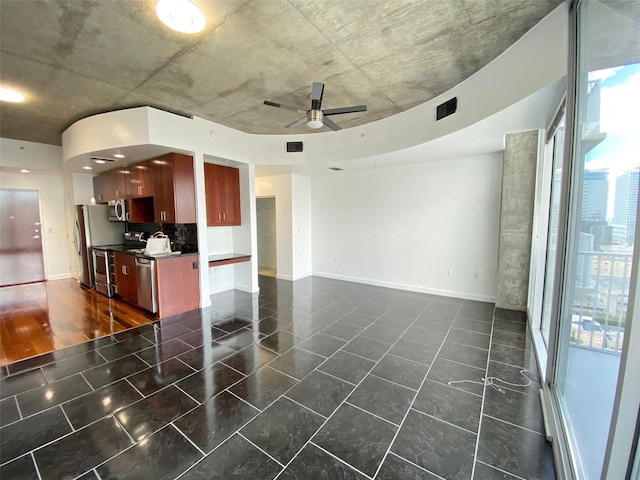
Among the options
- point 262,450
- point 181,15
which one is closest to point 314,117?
point 181,15

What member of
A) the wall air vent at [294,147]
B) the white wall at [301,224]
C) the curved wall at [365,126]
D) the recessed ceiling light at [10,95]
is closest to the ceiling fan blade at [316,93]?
the curved wall at [365,126]

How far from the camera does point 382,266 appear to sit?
19.0ft

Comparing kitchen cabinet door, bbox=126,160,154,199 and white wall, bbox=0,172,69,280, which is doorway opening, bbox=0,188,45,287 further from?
kitchen cabinet door, bbox=126,160,154,199

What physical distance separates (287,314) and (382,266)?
2.57 meters

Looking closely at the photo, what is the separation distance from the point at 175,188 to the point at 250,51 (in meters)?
2.43

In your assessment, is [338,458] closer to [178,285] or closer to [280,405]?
[280,405]

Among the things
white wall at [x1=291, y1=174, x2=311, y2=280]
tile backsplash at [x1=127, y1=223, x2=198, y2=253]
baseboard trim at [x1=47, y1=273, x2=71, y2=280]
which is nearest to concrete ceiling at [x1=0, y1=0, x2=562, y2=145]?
tile backsplash at [x1=127, y1=223, x2=198, y2=253]

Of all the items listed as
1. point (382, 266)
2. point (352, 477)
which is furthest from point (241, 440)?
point (382, 266)

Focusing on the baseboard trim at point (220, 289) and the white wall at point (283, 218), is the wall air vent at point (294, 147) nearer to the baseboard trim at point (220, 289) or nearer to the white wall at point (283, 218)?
the white wall at point (283, 218)

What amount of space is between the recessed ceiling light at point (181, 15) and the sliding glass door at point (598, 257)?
252 cm

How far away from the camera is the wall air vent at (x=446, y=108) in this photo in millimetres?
3193

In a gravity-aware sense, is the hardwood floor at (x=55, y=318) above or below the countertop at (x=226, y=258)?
below

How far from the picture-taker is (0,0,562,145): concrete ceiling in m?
2.02

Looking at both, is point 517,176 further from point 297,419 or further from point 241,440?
point 241,440
